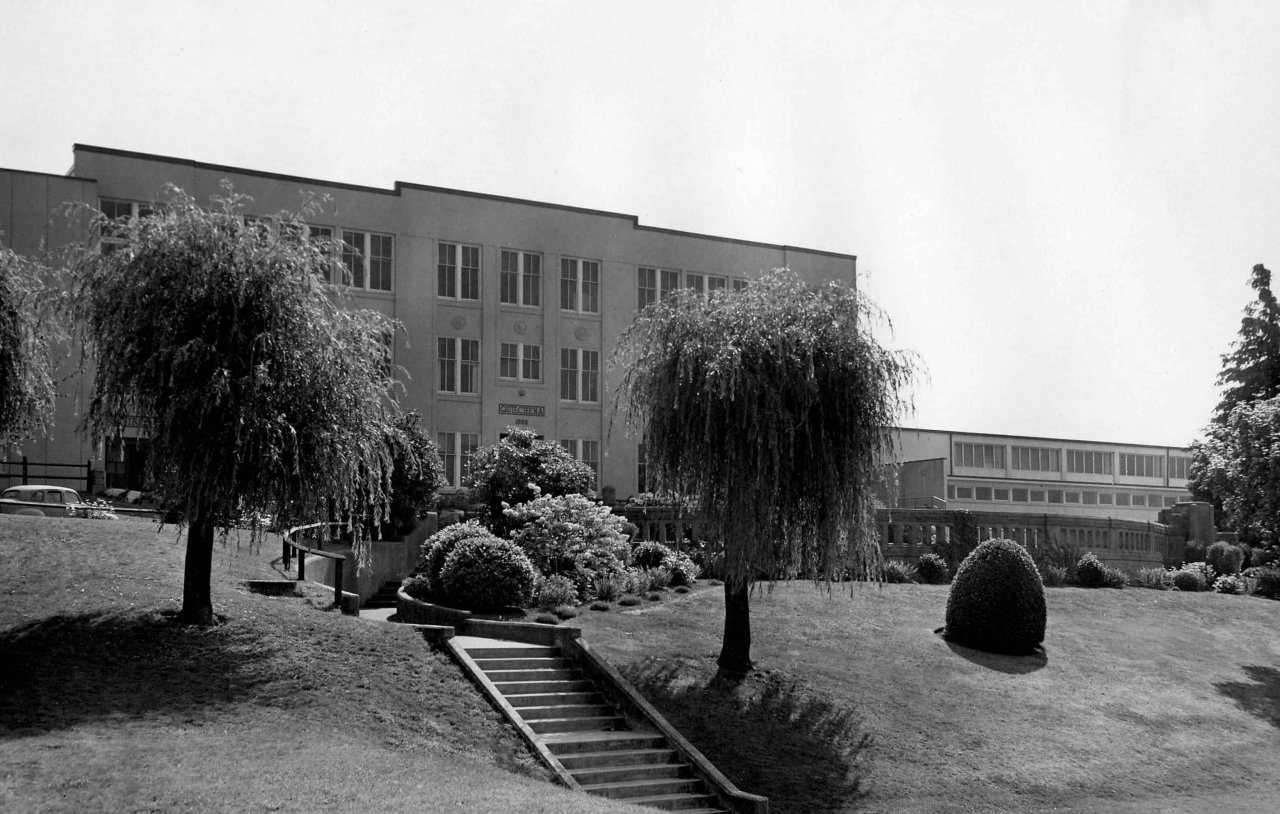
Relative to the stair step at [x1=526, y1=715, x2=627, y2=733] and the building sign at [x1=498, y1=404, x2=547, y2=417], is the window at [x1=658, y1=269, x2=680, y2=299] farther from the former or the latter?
the stair step at [x1=526, y1=715, x2=627, y2=733]

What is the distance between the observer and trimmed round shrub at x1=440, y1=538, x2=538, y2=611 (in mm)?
20656

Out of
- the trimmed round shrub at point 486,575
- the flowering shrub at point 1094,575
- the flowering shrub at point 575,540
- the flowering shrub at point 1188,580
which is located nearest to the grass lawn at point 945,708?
the trimmed round shrub at point 486,575

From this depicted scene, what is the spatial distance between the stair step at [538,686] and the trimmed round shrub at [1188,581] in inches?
878

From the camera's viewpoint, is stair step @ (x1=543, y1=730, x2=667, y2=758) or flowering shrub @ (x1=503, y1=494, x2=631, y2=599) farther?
flowering shrub @ (x1=503, y1=494, x2=631, y2=599)

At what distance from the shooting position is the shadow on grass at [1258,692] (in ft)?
72.7

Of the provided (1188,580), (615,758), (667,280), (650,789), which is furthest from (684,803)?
(667,280)

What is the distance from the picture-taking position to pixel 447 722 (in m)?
15.5

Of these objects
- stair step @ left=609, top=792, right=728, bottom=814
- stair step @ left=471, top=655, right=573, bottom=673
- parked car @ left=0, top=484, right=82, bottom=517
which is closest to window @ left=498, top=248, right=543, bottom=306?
parked car @ left=0, top=484, right=82, bottom=517

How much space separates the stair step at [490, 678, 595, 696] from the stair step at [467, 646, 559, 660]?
0.90 m

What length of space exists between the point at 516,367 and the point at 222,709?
1234 inches

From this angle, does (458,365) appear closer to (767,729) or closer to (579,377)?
(579,377)

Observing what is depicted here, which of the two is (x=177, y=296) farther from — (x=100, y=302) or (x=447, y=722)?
(x=447, y=722)

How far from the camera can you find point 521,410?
148 ft

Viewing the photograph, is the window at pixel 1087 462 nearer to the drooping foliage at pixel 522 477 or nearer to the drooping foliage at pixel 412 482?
the drooping foliage at pixel 522 477
